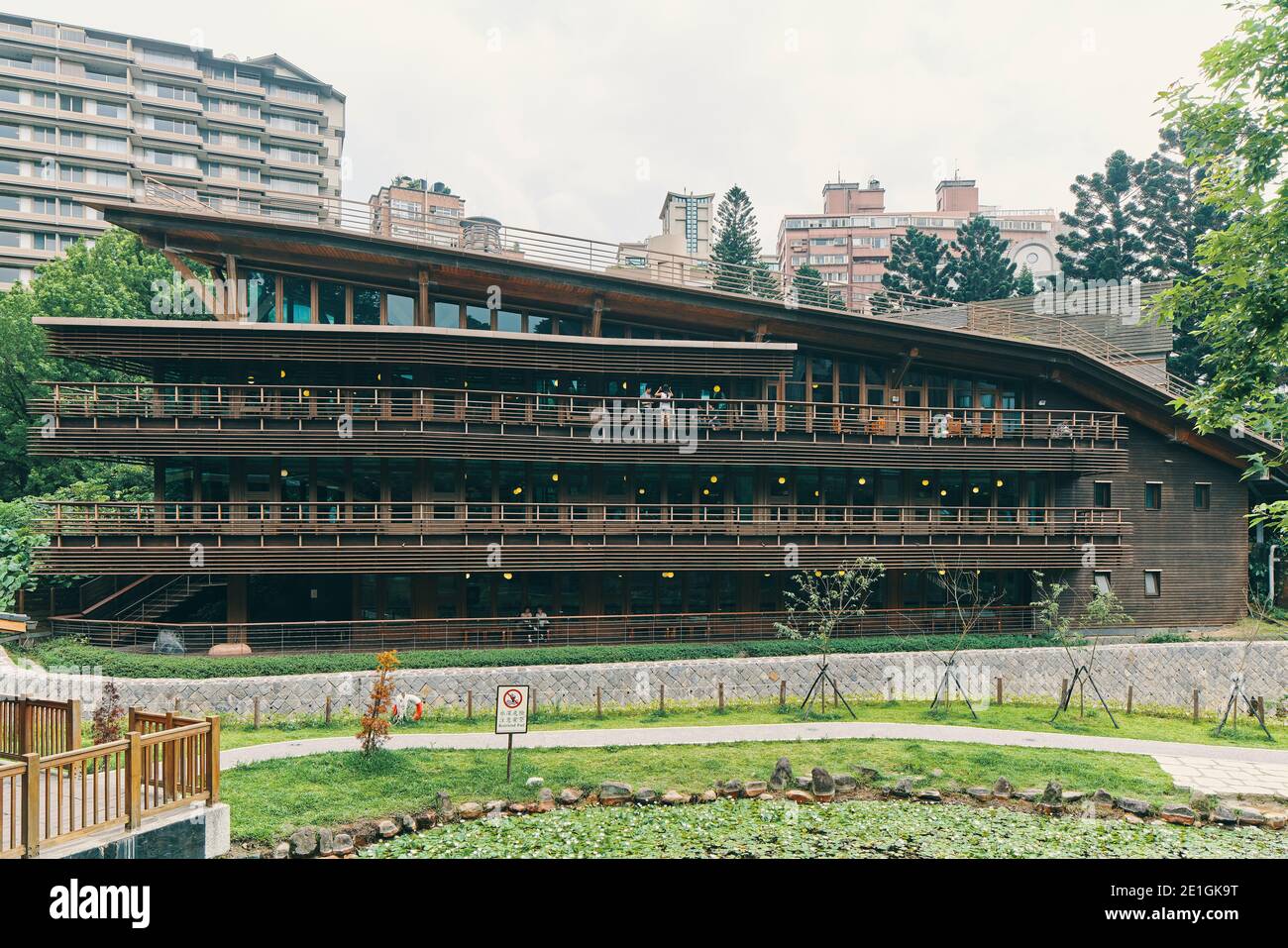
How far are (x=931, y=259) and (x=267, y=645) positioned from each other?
50371 mm

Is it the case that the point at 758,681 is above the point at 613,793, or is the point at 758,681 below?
below

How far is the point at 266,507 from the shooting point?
26.8 metres

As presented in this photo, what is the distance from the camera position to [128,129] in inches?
2721

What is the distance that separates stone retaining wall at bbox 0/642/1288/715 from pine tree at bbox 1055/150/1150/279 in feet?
103

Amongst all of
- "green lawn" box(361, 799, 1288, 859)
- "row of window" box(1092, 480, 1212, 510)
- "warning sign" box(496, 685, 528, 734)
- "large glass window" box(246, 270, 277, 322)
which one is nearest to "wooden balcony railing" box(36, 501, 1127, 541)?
"row of window" box(1092, 480, 1212, 510)

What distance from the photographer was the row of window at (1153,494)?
33344 millimetres

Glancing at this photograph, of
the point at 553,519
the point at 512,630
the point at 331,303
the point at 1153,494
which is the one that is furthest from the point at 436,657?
the point at 1153,494

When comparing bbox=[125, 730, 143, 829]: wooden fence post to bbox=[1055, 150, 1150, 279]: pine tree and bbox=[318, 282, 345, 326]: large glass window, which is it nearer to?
bbox=[318, 282, 345, 326]: large glass window

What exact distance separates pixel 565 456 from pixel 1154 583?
25458 mm

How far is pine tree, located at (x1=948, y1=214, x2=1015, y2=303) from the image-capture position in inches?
2178

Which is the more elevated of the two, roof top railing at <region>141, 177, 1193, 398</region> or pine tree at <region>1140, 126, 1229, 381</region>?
pine tree at <region>1140, 126, 1229, 381</region>

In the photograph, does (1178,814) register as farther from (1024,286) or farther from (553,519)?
(1024,286)
